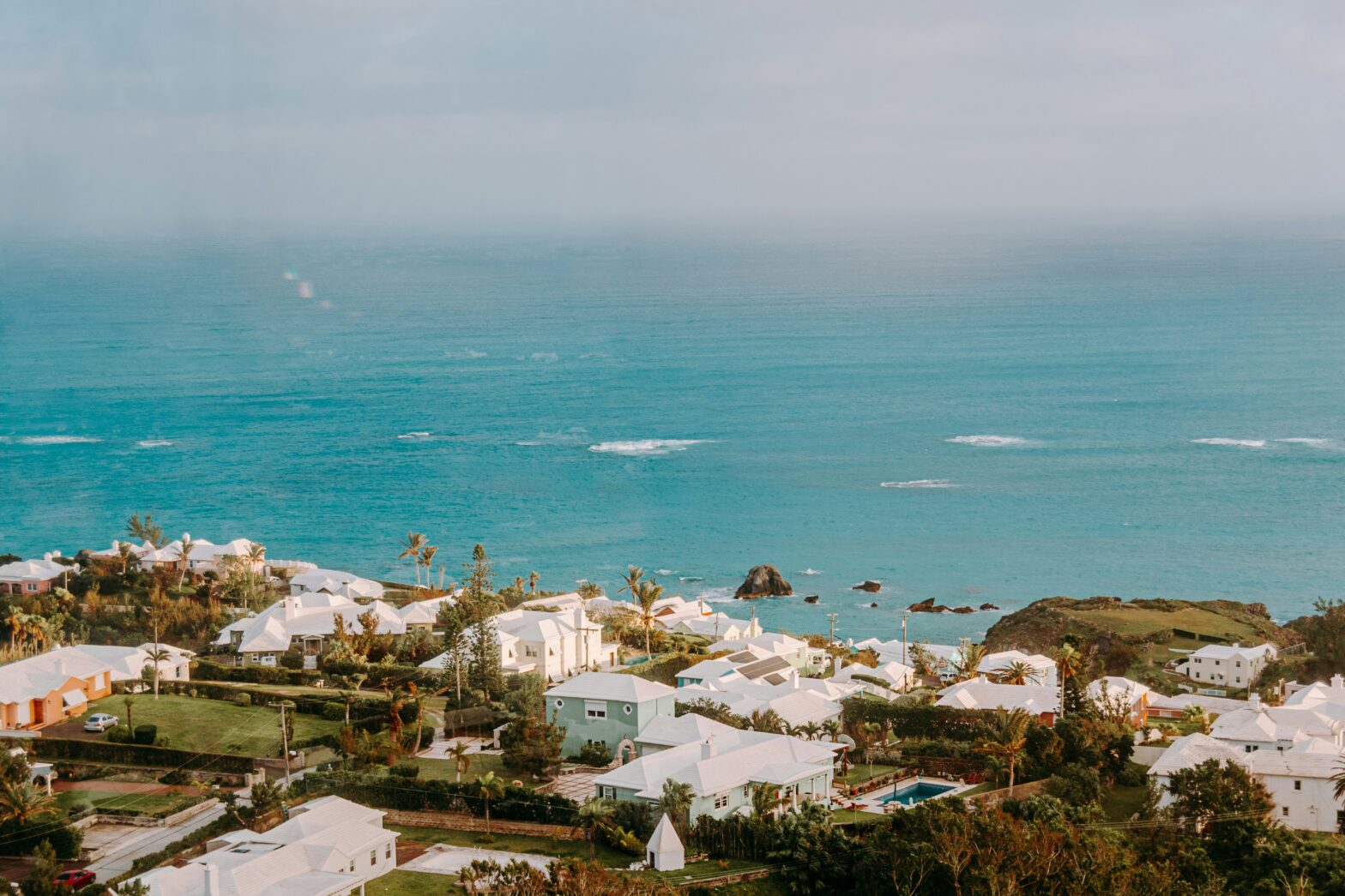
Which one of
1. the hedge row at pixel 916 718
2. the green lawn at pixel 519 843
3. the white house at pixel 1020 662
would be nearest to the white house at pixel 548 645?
the hedge row at pixel 916 718

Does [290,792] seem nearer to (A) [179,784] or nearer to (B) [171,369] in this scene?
(A) [179,784]

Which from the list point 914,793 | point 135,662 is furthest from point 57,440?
point 914,793

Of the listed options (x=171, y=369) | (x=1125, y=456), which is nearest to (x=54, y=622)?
(x=1125, y=456)

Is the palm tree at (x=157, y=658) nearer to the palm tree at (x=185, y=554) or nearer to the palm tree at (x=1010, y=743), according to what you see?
the palm tree at (x=185, y=554)

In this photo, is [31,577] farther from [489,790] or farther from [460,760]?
[489,790]

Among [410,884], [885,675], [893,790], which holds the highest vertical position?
[410,884]

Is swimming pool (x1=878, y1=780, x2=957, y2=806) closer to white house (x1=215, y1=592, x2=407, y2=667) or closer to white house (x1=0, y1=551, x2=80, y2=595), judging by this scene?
white house (x1=215, y1=592, x2=407, y2=667)
